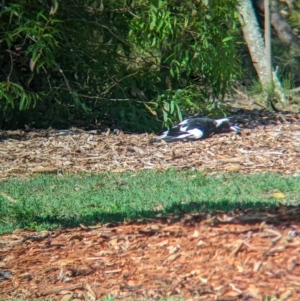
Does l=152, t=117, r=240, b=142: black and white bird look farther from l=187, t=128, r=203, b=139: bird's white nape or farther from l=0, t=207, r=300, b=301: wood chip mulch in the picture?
l=0, t=207, r=300, b=301: wood chip mulch

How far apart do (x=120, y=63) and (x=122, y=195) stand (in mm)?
4512

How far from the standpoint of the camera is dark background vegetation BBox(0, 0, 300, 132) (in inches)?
454

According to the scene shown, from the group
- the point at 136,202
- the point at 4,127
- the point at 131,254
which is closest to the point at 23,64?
the point at 4,127

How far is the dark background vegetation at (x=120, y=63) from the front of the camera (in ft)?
37.9

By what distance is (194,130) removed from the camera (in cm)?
1112

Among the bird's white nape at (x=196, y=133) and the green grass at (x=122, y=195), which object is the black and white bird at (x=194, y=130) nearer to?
the bird's white nape at (x=196, y=133)

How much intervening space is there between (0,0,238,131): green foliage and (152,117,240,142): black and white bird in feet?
1.40

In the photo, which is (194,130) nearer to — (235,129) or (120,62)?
(235,129)

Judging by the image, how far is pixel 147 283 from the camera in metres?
4.76

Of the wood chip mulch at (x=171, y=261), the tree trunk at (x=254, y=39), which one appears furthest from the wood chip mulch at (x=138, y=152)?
the tree trunk at (x=254, y=39)

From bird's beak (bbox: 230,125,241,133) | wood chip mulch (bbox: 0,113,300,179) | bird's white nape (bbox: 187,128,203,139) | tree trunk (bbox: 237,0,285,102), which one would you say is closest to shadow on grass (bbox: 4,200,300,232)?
wood chip mulch (bbox: 0,113,300,179)

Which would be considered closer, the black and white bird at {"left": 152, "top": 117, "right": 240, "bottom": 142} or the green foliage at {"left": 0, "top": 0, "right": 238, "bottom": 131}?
the black and white bird at {"left": 152, "top": 117, "right": 240, "bottom": 142}

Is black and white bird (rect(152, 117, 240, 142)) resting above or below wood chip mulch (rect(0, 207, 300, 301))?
below

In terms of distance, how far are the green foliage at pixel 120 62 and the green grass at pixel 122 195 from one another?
8.86ft
